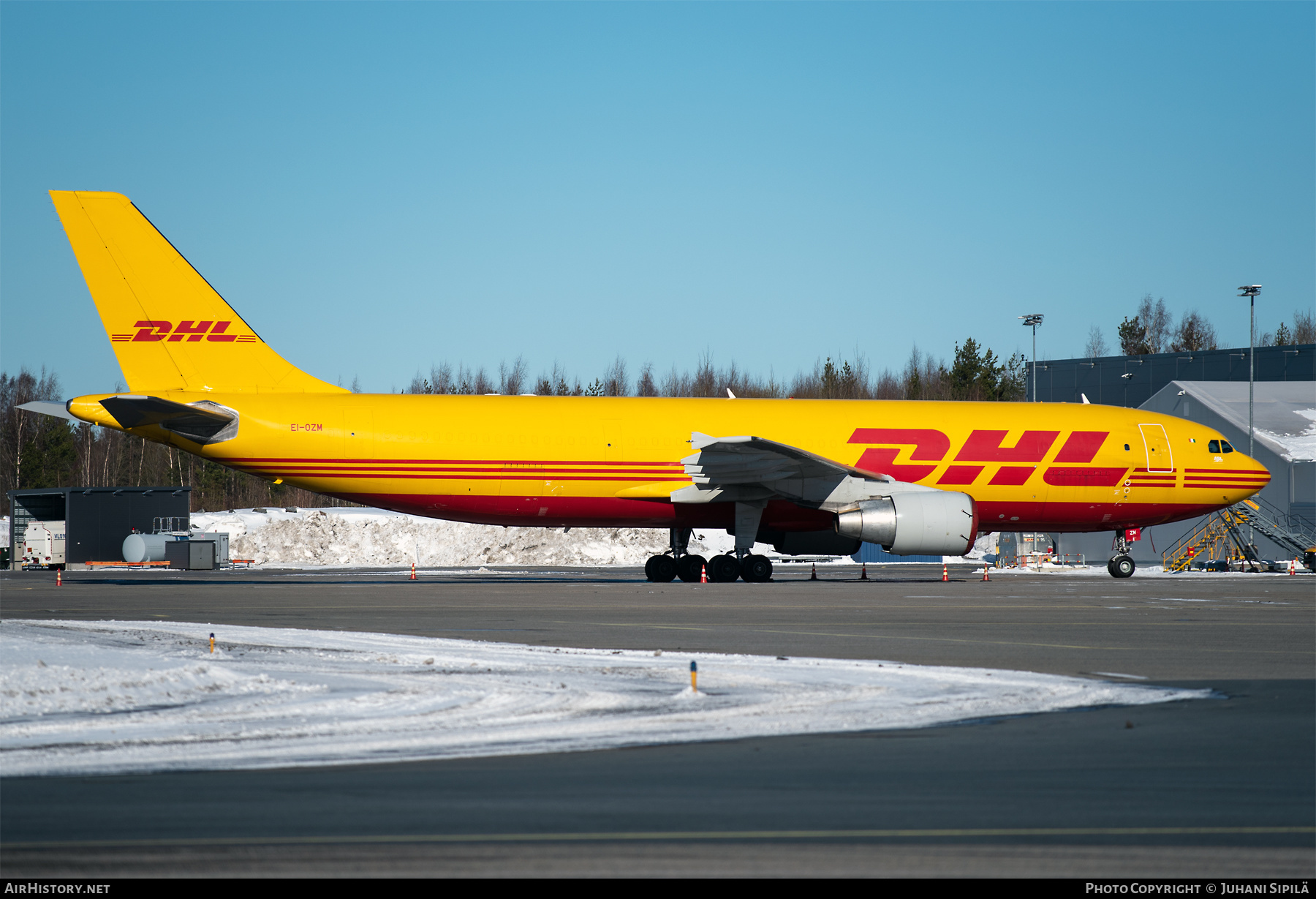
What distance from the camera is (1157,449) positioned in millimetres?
29969

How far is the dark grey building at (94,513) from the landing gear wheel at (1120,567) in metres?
34.8

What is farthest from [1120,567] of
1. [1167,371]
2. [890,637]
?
[1167,371]

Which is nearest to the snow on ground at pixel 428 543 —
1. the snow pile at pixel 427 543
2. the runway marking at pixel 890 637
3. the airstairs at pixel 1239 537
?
the snow pile at pixel 427 543

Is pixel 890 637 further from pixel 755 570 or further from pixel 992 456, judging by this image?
pixel 992 456

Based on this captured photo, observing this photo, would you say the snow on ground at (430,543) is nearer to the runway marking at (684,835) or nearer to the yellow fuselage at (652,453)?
the yellow fuselage at (652,453)

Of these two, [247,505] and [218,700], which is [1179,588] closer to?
[218,700]

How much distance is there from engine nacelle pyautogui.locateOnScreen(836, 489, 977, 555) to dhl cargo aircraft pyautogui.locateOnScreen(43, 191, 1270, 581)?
40 mm

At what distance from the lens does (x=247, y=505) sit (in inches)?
3238

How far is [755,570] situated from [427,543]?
95.9ft

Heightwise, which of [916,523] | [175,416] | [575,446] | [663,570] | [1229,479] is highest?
[175,416]

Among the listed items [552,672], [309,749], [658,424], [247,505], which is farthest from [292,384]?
[247,505]

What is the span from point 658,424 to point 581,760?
20224 millimetres

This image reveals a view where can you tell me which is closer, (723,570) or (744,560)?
(723,570)

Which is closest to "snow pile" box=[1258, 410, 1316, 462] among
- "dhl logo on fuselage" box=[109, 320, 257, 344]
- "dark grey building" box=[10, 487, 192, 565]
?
"dhl logo on fuselage" box=[109, 320, 257, 344]
